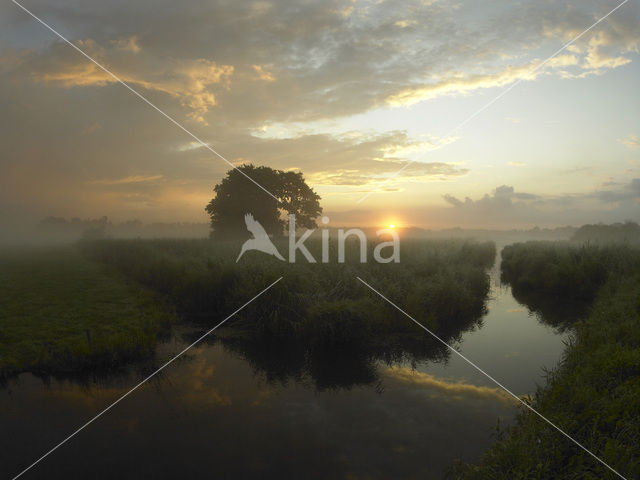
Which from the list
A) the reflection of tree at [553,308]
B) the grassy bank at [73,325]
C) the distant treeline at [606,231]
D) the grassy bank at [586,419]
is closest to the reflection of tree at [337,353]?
the grassy bank at [73,325]

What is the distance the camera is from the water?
19.5 feet

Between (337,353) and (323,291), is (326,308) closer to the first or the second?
(337,353)

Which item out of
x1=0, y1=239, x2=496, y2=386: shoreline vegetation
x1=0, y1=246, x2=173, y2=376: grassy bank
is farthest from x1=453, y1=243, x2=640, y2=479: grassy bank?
x1=0, y1=246, x2=173, y2=376: grassy bank

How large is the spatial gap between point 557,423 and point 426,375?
4268mm

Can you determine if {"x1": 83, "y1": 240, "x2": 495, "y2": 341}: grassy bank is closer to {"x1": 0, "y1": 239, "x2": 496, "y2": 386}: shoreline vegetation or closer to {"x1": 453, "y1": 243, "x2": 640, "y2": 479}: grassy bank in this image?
{"x1": 0, "y1": 239, "x2": 496, "y2": 386}: shoreline vegetation

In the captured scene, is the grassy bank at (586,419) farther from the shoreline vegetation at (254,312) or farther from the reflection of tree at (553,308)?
the reflection of tree at (553,308)

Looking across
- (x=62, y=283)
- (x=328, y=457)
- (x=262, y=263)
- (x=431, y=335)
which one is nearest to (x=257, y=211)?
(x=62, y=283)

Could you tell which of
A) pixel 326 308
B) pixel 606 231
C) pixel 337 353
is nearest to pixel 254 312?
pixel 326 308

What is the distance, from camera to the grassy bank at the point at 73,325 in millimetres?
9469

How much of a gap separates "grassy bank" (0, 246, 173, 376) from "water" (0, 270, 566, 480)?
2.15ft

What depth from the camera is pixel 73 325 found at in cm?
1188

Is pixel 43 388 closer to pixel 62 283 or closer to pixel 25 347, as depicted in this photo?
pixel 25 347

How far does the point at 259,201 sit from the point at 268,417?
109 ft

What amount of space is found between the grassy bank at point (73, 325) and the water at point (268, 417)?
0.65 metres
